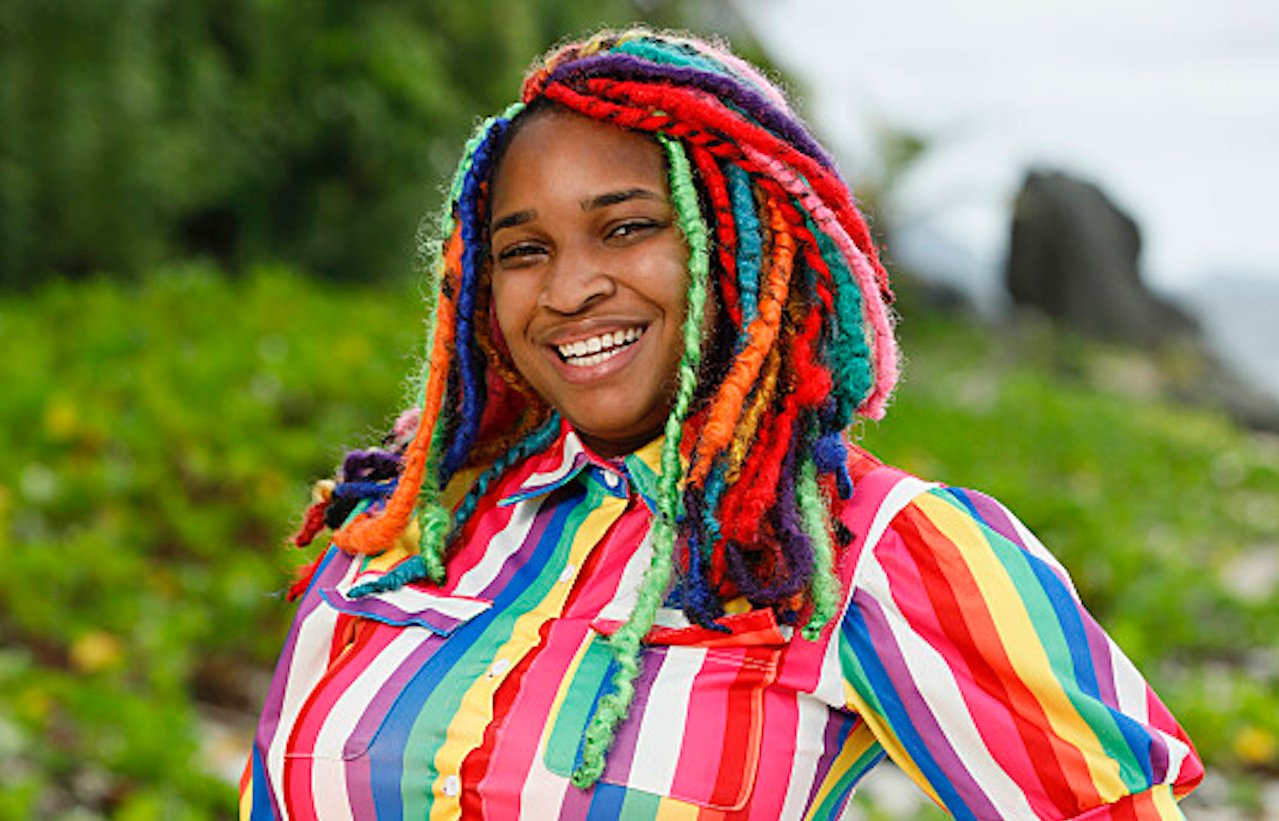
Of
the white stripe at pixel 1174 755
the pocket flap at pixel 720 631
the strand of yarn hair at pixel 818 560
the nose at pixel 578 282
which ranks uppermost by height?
the nose at pixel 578 282

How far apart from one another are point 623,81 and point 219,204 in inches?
378

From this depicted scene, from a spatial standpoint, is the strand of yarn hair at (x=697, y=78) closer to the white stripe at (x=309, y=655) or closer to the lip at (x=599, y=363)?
the lip at (x=599, y=363)

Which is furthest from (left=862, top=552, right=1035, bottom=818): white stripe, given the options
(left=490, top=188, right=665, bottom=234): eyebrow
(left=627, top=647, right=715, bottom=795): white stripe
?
(left=490, top=188, right=665, bottom=234): eyebrow

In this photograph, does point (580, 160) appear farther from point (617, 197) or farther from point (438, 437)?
point (438, 437)

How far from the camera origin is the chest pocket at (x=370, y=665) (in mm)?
1605

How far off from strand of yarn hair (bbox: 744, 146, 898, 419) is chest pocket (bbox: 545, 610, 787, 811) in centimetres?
33

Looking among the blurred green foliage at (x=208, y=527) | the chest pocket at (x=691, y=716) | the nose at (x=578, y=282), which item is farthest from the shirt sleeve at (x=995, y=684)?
the blurred green foliage at (x=208, y=527)

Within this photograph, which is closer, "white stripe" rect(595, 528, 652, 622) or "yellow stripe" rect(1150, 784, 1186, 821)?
"yellow stripe" rect(1150, 784, 1186, 821)

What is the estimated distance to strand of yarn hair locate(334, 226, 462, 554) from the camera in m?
1.77

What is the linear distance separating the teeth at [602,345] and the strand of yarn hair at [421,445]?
0.24m

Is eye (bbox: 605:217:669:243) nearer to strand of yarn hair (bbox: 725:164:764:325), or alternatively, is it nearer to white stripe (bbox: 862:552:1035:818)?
strand of yarn hair (bbox: 725:164:764:325)

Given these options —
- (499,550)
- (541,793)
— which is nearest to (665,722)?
(541,793)

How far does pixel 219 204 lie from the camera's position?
10.5 m

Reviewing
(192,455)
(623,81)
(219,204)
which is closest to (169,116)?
(219,204)
